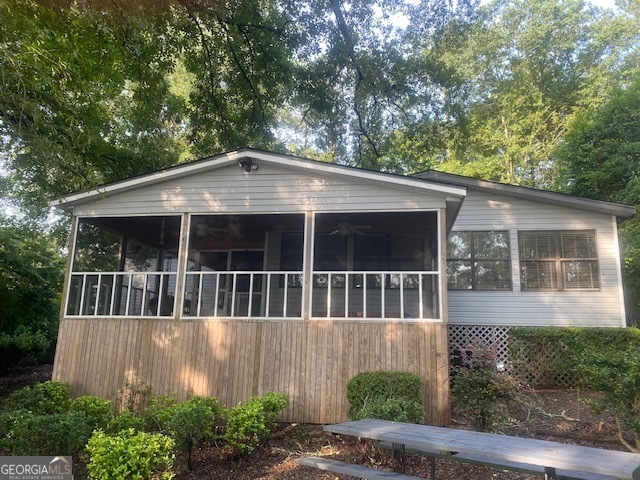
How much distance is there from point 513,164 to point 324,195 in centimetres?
2043

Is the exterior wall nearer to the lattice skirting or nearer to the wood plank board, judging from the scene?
the lattice skirting

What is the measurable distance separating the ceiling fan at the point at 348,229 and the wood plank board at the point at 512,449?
5.65 meters

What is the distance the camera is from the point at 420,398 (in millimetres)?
6375

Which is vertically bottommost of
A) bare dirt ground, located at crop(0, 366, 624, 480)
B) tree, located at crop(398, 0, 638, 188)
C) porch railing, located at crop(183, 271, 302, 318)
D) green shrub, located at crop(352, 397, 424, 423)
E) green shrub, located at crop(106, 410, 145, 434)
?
bare dirt ground, located at crop(0, 366, 624, 480)

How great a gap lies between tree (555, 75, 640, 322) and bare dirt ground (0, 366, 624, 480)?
11152mm

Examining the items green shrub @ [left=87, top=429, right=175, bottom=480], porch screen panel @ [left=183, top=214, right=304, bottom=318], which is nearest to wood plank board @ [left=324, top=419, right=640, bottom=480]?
green shrub @ [left=87, top=429, right=175, bottom=480]

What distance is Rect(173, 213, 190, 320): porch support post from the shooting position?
788 centimetres

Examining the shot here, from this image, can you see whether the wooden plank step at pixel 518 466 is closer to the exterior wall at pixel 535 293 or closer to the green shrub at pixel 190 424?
the green shrub at pixel 190 424

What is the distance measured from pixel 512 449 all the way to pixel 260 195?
585 centimetres

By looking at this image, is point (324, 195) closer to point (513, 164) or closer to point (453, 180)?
point (453, 180)

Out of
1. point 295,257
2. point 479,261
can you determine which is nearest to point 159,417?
point 295,257

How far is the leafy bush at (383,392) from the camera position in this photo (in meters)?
5.69

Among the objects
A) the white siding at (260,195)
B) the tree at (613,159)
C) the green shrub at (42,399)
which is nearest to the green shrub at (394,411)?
the white siding at (260,195)

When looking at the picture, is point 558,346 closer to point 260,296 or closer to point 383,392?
point 383,392
